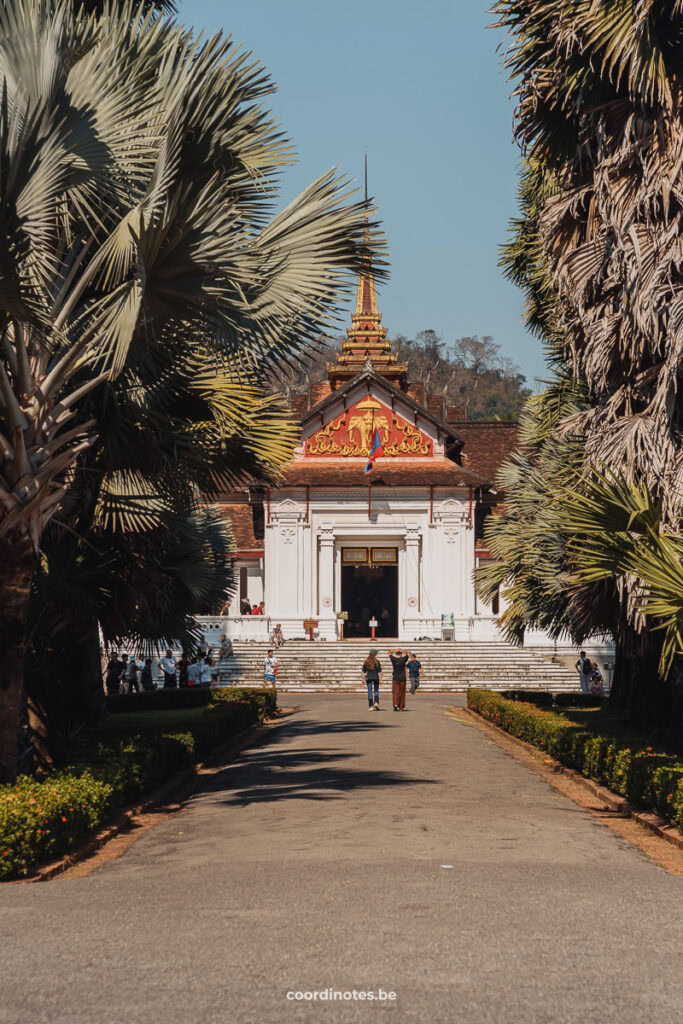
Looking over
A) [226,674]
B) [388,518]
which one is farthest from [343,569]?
[226,674]

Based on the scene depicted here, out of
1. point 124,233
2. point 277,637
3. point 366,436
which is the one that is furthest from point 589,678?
point 124,233

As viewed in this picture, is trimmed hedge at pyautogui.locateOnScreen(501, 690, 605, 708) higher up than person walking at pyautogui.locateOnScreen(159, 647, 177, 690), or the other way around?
person walking at pyautogui.locateOnScreen(159, 647, 177, 690)

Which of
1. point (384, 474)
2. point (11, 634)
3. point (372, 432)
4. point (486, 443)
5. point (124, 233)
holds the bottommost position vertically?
point (11, 634)

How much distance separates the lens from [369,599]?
60062 millimetres

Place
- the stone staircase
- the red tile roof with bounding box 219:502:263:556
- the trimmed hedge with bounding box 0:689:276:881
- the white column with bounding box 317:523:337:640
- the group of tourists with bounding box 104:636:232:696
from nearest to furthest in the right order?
the trimmed hedge with bounding box 0:689:276:881 → the group of tourists with bounding box 104:636:232:696 → the stone staircase → the white column with bounding box 317:523:337:640 → the red tile roof with bounding box 219:502:263:556

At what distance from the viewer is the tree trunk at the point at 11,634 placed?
11.7 m

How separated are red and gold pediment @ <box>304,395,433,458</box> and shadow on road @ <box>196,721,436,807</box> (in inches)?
1340

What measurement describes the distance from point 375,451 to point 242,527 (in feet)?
28.3

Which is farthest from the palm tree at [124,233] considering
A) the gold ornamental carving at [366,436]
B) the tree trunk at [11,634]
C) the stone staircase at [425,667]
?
the gold ornamental carving at [366,436]

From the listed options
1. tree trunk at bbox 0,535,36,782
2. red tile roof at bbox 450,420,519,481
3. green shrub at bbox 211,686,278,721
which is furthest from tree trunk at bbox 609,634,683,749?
red tile roof at bbox 450,420,519,481

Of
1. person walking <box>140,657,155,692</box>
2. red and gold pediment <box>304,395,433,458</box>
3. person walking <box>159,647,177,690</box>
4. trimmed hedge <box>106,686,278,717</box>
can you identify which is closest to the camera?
trimmed hedge <box>106,686,278,717</box>

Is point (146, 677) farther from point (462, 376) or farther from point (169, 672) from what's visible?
point (462, 376)

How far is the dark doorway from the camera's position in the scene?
194ft

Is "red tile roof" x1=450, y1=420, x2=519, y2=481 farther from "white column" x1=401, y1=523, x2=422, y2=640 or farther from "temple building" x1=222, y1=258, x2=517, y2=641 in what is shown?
"white column" x1=401, y1=523, x2=422, y2=640
